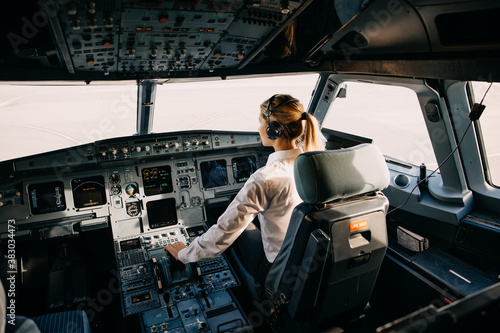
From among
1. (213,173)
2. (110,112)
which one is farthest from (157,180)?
(110,112)

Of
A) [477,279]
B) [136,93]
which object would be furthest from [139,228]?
[477,279]

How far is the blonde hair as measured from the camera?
1.83 metres

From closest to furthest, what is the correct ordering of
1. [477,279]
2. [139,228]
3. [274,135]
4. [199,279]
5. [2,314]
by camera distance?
[2,314], [274,135], [477,279], [199,279], [139,228]

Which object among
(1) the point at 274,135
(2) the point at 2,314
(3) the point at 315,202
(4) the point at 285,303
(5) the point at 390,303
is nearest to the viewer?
(2) the point at 2,314

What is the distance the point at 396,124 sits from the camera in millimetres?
4164

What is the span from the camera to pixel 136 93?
305 centimetres

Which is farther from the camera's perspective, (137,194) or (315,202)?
(137,194)

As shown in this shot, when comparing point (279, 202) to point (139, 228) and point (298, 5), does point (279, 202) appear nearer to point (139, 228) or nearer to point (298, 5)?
point (298, 5)

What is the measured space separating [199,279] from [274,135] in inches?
56.8

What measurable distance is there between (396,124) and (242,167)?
6.70 ft

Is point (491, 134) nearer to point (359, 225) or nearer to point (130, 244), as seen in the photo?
point (359, 225)

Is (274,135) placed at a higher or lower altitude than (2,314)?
higher

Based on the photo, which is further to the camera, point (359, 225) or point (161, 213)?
point (161, 213)

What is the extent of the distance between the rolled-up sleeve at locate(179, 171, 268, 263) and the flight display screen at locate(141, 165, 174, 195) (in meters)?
1.56
